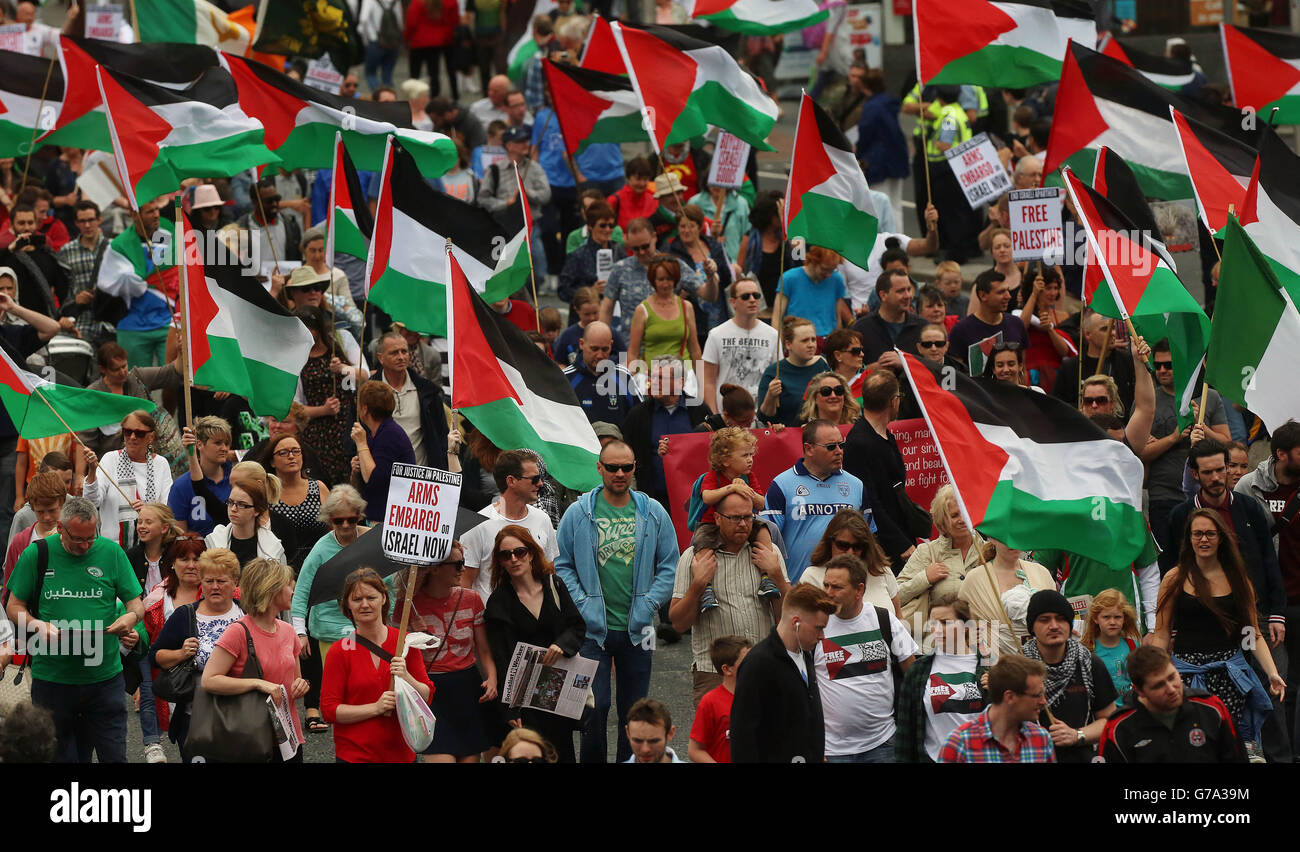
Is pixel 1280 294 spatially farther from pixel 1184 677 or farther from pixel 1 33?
pixel 1 33

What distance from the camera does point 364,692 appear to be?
→ 29.6 feet

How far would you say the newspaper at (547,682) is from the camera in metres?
9.69

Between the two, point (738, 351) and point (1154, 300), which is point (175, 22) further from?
point (1154, 300)

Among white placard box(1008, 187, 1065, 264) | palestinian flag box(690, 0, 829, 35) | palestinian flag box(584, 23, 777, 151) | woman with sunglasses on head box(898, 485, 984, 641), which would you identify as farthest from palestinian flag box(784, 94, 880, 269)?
woman with sunglasses on head box(898, 485, 984, 641)

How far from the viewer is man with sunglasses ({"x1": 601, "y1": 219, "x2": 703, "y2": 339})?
14469mm

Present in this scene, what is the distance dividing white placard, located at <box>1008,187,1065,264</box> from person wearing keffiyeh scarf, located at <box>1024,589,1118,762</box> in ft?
18.4

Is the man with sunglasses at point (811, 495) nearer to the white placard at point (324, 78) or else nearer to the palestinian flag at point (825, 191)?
the palestinian flag at point (825, 191)

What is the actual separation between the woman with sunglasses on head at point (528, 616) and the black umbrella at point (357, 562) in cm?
25

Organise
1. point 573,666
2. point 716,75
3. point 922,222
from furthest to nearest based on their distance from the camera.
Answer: point 922,222, point 716,75, point 573,666

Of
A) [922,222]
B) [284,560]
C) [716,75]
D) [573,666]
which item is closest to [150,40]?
[716,75]

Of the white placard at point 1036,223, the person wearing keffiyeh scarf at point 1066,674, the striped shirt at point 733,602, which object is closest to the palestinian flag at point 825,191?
the white placard at point 1036,223

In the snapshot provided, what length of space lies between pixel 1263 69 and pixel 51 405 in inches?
377

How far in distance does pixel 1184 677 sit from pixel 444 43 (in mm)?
17230

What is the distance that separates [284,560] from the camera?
11.1m
